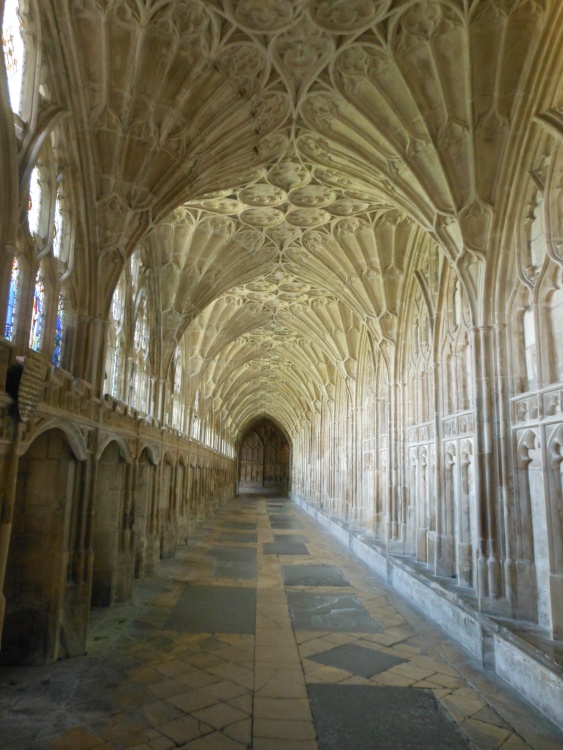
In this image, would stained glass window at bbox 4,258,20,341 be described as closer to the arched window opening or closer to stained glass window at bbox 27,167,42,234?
stained glass window at bbox 27,167,42,234

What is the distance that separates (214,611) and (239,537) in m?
9.20

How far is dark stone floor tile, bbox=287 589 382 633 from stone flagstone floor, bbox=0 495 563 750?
3cm

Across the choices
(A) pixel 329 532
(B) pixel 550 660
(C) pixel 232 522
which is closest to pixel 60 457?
(B) pixel 550 660

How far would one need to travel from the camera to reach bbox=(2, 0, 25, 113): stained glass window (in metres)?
5.63

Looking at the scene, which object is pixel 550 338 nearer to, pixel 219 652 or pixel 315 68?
pixel 315 68

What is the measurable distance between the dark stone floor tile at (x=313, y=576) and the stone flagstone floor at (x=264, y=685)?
1078 mm

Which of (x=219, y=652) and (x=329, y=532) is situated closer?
(x=219, y=652)

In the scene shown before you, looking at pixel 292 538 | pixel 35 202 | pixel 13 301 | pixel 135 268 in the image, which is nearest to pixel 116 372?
pixel 135 268

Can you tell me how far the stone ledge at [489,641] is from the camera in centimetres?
514

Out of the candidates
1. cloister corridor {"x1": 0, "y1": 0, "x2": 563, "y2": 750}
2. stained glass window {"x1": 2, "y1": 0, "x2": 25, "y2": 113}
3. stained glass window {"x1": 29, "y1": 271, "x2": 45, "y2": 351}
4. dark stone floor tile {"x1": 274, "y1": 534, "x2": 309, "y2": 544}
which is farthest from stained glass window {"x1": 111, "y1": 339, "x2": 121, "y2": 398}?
dark stone floor tile {"x1": 274, "y1": 534, "x2": 309, "y2": 544}

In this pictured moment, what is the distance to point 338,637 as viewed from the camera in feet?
24.4

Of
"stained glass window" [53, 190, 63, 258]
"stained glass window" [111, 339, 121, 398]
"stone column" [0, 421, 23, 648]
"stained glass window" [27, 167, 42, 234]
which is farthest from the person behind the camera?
"stained glass window" [111, 339, 121, 398]

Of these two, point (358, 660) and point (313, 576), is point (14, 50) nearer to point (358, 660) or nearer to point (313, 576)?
point (358, 660)

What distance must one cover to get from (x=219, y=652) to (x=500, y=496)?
4329mm
